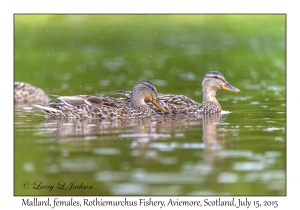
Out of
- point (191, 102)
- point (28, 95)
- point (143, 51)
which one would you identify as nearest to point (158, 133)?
point (191, 102)

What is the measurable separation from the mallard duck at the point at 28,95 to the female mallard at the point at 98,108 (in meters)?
3.98

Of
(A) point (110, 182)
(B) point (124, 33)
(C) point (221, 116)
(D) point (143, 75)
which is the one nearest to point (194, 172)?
(A) point (110, 182)

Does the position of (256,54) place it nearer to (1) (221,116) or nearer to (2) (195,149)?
(1) (221,116)

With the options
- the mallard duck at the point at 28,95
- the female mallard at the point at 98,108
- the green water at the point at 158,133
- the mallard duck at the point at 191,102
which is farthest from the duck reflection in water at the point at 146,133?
the mallard duck at the point at 28,95

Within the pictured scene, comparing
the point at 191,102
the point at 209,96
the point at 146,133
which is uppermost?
the point at 209,96

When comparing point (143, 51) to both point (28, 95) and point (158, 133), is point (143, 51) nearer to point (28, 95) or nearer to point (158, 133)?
point (28, 95)

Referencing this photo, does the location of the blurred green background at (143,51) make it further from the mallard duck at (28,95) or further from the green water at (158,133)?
the mallard duck at (28,95)

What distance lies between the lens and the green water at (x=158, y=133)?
8.62 meters

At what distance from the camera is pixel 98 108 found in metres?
13.7

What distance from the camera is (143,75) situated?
2253 cm

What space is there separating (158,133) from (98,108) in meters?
2.48

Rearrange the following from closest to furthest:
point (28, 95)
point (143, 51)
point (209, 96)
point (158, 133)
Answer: point (158, 133), point (209, 96), point (28, 95), point (143, 51)

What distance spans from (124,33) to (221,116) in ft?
66.7

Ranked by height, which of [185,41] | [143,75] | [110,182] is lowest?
[110,182]
